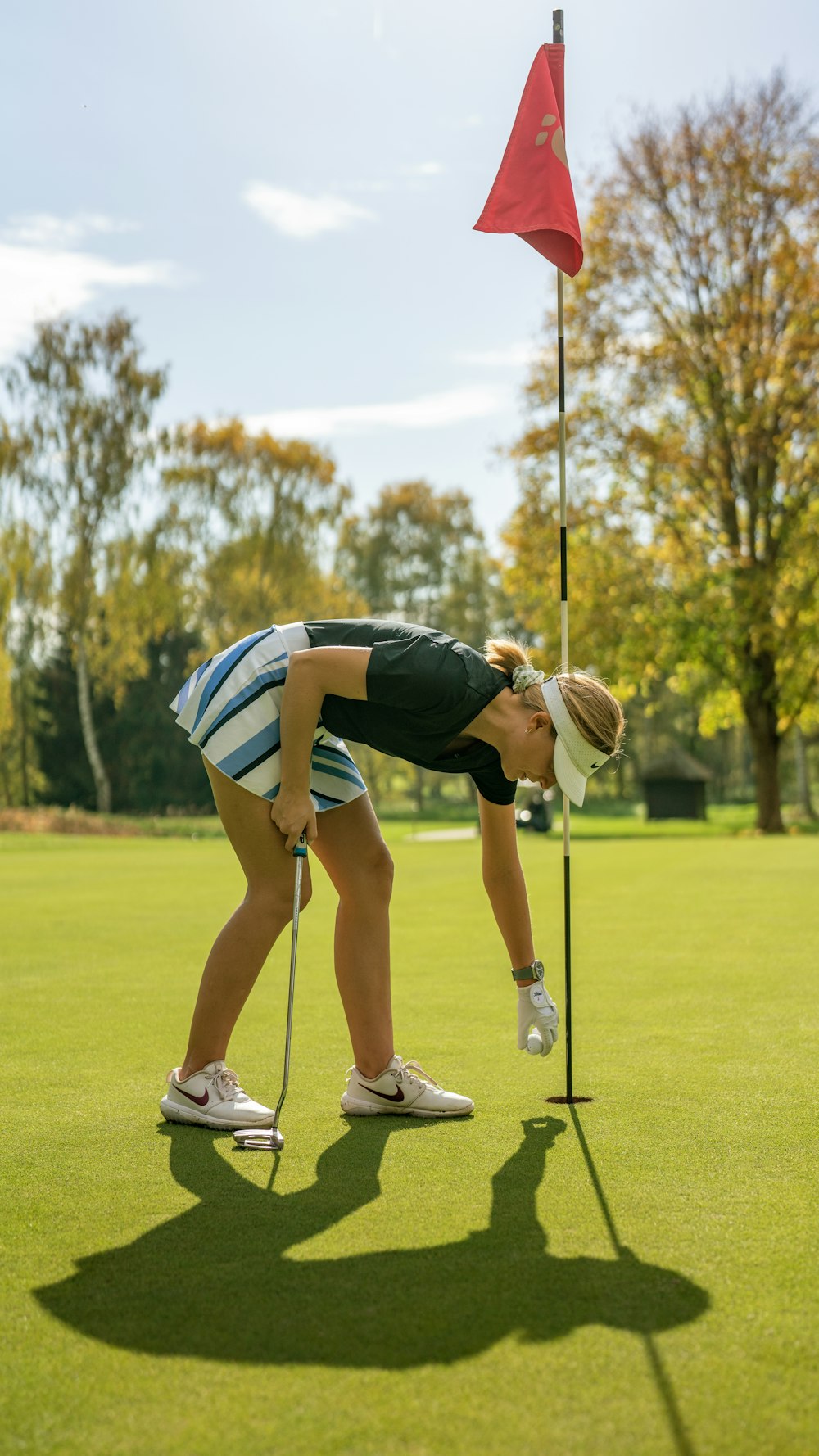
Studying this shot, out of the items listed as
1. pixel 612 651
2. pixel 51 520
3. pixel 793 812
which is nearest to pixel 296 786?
pixel 612 651

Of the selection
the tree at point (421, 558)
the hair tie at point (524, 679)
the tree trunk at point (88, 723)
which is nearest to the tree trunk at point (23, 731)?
the tree trunk at point (88, 723)

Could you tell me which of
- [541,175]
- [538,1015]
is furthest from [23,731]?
[538,1015]

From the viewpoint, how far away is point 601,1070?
13.9ft

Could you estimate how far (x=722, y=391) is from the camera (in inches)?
1011

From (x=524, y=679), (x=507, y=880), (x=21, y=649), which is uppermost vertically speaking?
(x=21, y=649)

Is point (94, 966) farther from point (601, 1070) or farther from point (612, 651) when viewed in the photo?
point (612, 651)

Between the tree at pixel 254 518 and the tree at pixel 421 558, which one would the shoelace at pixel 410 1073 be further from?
the tree at pixel 421 558

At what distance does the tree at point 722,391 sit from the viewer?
2491 centimetres

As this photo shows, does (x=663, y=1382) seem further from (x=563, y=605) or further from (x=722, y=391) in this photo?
(x=722, y=391)

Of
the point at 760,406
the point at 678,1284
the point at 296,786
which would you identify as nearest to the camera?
the point at 678,1284

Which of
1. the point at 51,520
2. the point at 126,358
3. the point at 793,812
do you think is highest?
the point at 126,358

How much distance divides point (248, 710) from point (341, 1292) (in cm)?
172

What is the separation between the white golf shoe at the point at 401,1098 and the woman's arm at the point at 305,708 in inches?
29.5

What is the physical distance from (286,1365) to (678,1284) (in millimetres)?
737
